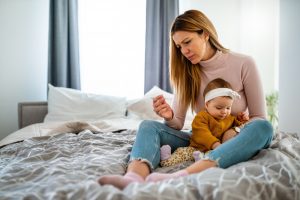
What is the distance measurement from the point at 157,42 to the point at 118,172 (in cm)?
259

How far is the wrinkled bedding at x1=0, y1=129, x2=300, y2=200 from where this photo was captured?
79 centimetres

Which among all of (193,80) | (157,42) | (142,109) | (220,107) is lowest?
(142,109)

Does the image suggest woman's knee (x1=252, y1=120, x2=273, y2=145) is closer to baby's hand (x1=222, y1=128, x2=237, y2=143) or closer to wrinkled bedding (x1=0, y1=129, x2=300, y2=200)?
wrinkled bedding (x1=0, y1=129, x2=300, y2=200)

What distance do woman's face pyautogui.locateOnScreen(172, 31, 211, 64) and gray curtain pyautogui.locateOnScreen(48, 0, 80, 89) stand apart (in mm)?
2028

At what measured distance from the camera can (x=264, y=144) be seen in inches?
45.1

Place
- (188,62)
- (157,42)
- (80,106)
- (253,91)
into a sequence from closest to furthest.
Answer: (253,91) < (188,62) < (80,106) < (157,42)

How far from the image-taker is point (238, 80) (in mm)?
1491

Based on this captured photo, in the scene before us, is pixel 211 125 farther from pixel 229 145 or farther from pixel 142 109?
pixel 142 109

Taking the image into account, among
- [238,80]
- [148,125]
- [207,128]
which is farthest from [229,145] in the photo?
[238,80]

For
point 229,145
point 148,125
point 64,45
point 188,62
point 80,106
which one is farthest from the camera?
point 64,45

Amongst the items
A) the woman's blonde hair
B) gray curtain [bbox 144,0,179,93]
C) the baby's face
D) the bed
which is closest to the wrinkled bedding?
the bed

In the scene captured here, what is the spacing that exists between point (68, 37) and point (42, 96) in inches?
28.2

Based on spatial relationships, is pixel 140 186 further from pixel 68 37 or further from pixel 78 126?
pixel 68 37

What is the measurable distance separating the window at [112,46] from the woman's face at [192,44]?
214 cm
